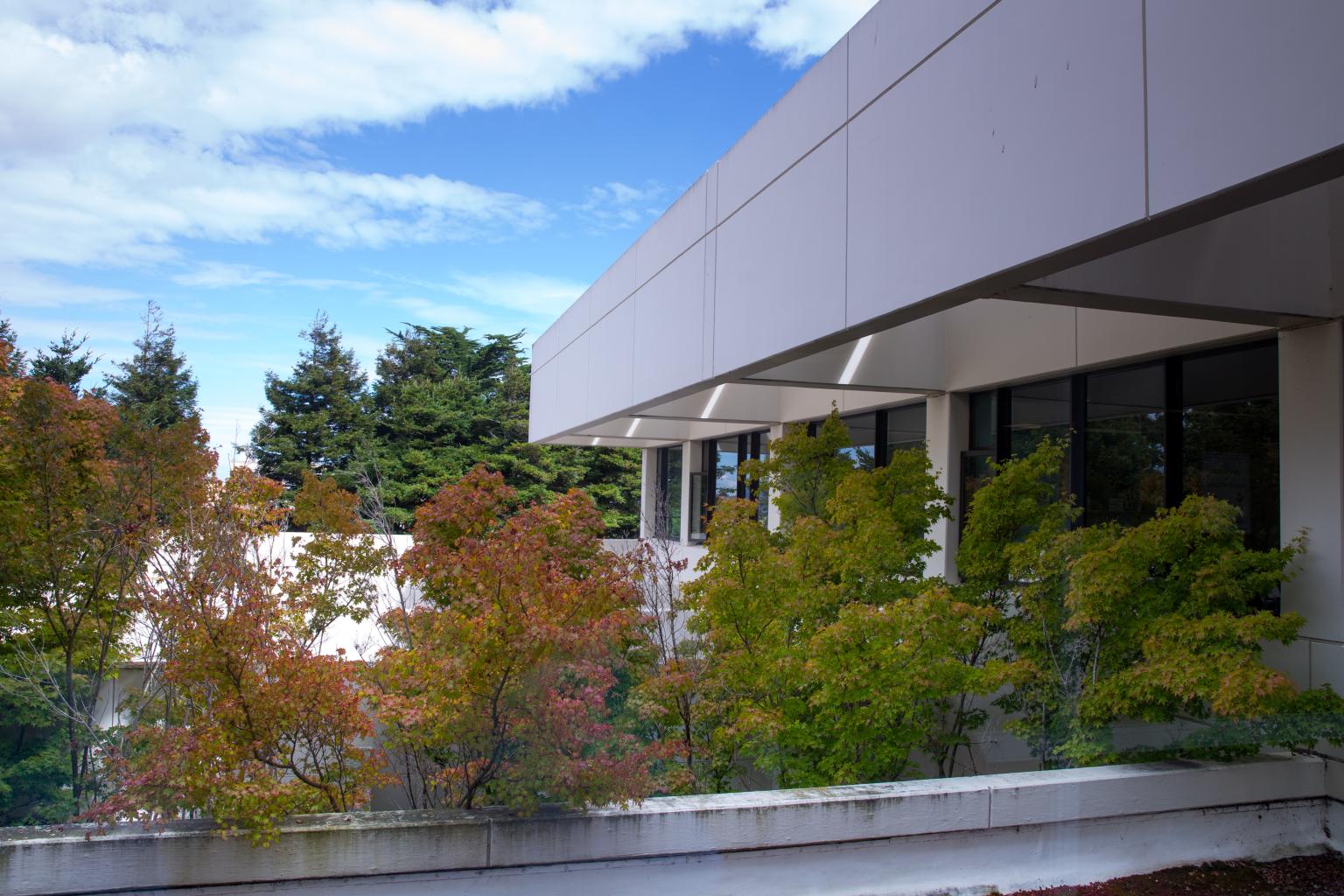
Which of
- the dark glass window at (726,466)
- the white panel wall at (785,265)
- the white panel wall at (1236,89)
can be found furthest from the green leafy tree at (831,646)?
the dark glass window at (726,466)

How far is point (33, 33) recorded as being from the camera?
27.7 ft

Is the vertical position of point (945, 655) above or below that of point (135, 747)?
above

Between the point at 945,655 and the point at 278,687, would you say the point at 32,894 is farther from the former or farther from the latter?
the point at 945,655

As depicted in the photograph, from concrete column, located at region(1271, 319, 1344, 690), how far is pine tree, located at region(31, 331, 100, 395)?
1557 cm

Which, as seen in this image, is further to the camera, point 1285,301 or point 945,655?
point 945,655

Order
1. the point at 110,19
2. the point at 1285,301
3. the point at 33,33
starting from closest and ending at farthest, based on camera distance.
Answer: the point at 1285,301
the point at 33,33
the point at 110,19

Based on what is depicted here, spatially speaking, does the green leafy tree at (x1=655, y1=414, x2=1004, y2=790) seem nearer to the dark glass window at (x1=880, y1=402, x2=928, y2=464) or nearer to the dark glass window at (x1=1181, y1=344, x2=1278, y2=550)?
the dark glass window at (x1=1181, y1=344, x2=1278, y2=550)

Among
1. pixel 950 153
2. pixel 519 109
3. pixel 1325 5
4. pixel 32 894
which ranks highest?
pixel 519 109

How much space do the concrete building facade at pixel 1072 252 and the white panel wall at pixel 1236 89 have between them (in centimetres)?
1

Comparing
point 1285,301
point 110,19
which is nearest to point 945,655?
point 1285,301

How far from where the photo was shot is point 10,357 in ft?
24.8

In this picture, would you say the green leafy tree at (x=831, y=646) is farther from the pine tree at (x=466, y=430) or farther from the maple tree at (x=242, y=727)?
the pine tree at (x=466, y=430)

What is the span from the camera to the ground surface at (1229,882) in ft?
17.4

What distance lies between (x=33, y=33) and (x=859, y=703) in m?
9.19
